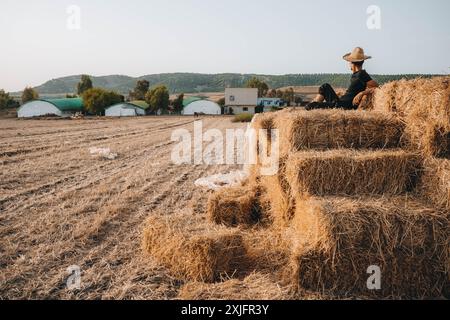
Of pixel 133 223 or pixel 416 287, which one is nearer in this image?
pixel 416 287

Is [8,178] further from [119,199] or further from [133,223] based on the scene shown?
[133,223]

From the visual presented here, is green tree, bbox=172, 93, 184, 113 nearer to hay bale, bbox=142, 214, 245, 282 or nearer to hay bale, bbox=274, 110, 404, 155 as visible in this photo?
hay bale, bbox=274, 110, 404, 155

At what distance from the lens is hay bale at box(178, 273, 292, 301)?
374cm

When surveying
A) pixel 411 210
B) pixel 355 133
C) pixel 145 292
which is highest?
pixel 355 133

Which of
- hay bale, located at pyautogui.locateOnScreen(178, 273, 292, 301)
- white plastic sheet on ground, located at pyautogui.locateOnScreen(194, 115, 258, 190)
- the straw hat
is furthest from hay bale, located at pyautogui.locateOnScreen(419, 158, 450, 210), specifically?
white plastic sheet on ground, located at pyautogui.locateOnScreen(194, 115, 258, 190)

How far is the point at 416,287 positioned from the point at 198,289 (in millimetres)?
2163

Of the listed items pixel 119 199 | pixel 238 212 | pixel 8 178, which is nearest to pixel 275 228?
pixel 238 212

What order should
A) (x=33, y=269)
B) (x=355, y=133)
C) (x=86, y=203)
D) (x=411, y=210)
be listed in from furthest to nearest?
(x=86, y=203), (x=355, y=133), (x=33, y=269), (x=411, y=210)

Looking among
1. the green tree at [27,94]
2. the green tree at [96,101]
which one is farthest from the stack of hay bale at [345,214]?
the green tree at [27,94]

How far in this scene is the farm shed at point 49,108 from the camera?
60.3m

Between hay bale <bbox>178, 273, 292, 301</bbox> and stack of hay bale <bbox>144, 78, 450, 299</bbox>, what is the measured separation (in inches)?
0.9

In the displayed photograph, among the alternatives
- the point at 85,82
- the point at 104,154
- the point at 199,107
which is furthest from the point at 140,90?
the point at 104,154

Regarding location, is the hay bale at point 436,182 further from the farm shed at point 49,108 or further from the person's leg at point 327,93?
the farm shed at point 49,108

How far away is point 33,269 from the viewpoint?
14.7 ft
